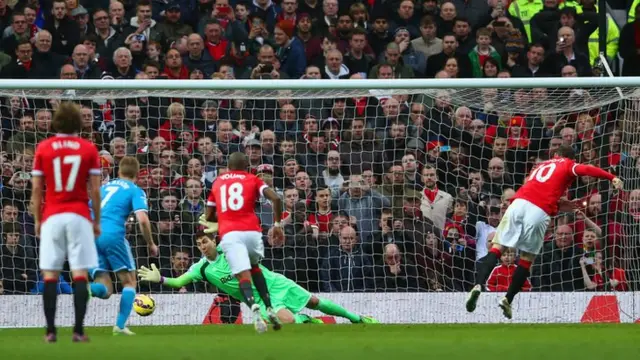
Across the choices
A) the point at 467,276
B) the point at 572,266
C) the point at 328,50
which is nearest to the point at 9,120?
the point at 328,50

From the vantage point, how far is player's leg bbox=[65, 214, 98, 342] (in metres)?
10.2

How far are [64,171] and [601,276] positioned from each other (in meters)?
8.75

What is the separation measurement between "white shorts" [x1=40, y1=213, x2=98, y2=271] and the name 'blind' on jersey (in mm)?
3115

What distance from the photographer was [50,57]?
60.3 ft

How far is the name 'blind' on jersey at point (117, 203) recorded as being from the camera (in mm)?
13438

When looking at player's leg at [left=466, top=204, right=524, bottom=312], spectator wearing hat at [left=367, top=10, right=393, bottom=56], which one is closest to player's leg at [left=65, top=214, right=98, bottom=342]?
player's leg at [left=466, top=204, right=524, bottom=312]

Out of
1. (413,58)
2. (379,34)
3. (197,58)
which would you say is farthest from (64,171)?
(379,34)

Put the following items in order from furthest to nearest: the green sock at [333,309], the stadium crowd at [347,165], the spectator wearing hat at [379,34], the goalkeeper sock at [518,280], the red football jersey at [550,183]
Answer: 1. the spectator wearing hat at [379,34]
2. the stadium crowd at [347,165]
3. the green sock at [333,309]
4. the red football jersey at [550,183]
5. the goalkeeper sock at [518,280]

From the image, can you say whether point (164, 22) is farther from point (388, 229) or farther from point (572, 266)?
point (572, 266)

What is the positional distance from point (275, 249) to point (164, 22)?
4.47 metres

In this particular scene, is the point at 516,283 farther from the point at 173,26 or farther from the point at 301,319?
the point at 173,26

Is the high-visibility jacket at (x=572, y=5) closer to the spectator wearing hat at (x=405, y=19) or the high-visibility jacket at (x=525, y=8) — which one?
the high-visibility jacket at (x=525, y=8)

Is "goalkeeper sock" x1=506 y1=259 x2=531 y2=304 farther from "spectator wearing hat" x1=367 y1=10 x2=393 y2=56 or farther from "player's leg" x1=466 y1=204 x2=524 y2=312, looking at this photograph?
"spectator wearing hat" x1=367 y1=10 x2=393 y2=56

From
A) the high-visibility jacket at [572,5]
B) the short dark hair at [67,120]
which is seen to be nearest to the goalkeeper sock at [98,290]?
the short dark hair at [67,120]
